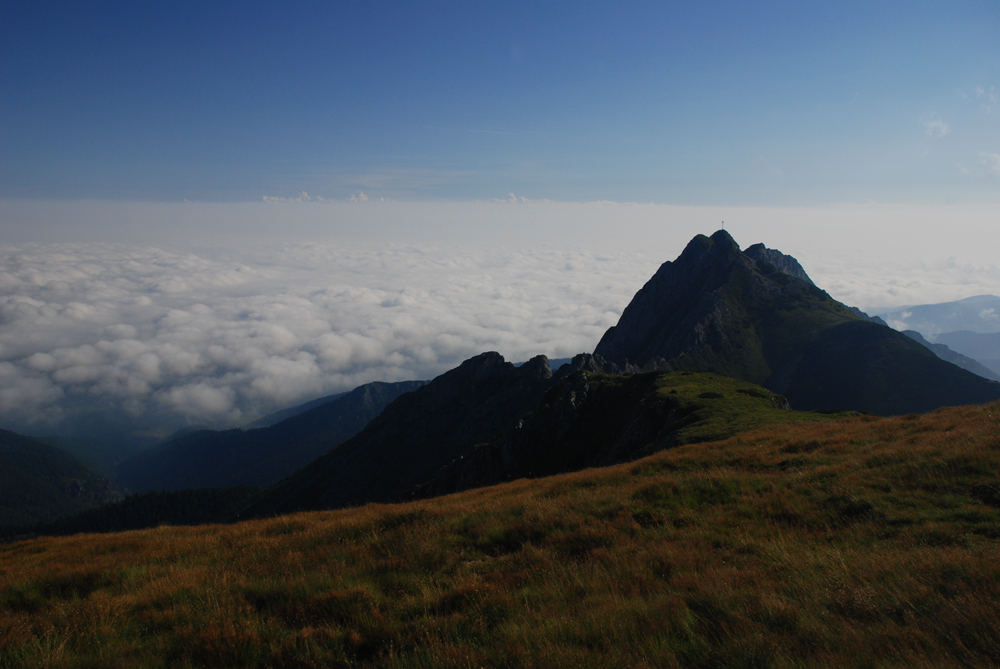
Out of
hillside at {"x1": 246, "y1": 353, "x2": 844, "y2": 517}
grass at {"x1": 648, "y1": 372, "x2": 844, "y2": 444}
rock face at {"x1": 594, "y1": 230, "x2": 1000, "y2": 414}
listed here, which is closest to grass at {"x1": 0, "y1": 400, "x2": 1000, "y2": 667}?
hillside at {"x1": 246, "y1": 353, "x2": 844, "y2": 517}

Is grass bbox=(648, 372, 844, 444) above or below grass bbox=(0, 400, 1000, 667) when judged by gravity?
below

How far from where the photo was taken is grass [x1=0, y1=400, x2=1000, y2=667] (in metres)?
6.11

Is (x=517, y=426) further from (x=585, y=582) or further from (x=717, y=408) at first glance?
(x=585, y=582)

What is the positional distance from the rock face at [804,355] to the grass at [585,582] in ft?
427

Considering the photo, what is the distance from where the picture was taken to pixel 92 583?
10.5 m

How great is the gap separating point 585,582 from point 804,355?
194 metres

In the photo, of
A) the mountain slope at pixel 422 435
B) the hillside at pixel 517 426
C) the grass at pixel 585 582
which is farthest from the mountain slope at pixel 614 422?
the mountain slope at pixel 422 435

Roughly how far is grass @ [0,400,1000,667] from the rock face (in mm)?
130040

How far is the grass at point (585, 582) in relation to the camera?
6.11 metres

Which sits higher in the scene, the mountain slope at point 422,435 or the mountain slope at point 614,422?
the mountain slope at point 614,422

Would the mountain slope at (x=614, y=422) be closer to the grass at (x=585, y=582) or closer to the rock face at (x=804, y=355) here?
the grass at (x=585, y=582)

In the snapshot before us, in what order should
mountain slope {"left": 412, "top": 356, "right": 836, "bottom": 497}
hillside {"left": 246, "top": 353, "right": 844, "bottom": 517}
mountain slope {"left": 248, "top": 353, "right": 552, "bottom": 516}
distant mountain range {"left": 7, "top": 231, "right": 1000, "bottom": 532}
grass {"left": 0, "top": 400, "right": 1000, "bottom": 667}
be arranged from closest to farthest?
grass {"left": 0, "top": 400, "right": 1000, "bottom": 667} → mountain slope {"left": 412, "top": 356, "right": 836, "bottom": 497} → hillside {"left": 246, "top": 353, "right": 844, "bottom": 517} → distant mountain range {"left": 7, "top": 231, "right": 1000, "bottom": 532} → mountain slope {"left": 248, "top": 353, "right": 552, "bottom": 516}

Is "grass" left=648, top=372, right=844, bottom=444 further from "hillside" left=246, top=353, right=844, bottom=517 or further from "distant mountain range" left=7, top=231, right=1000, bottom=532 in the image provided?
"distant mountain range" left=7, top=231, right=1000, bottom=532

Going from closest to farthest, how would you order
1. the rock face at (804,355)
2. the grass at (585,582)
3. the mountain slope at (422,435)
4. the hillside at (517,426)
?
the grass at (585,582), the hillside at (517,426), the rock face at (804,355), the mountain slope at (422,435)
